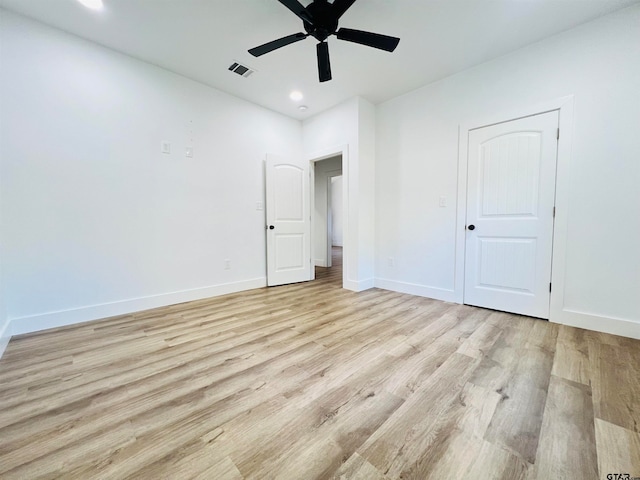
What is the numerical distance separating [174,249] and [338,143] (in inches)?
102

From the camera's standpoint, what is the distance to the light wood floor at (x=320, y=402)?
938mm

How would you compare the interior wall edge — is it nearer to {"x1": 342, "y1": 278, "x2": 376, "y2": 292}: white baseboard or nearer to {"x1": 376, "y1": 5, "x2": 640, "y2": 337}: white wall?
{"x1": 342, "y1": 278, "x2": 376, "y2": 292}: white baseboard

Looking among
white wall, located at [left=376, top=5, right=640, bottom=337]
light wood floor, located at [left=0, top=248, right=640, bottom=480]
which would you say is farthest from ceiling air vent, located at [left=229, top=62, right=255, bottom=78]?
light wood floor, located at [left=0, top=248, right=640, bottom=480]

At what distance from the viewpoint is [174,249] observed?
113 inches

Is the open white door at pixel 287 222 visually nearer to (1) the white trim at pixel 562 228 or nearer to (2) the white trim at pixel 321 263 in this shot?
(2) the white trim at pixel 321 263

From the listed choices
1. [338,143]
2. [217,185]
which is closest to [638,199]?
[338,143]

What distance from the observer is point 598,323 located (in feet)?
6.84

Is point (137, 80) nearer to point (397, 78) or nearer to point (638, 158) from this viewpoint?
point (397, 78)

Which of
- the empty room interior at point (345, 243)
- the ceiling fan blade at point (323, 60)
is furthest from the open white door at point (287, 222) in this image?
the ceiling fan blade at point (323, 60)

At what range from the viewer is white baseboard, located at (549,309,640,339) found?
1.96 meters

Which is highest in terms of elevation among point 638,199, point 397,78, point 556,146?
point 397,78

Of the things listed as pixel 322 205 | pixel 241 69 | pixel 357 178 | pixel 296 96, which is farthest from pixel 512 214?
pixel 322 205

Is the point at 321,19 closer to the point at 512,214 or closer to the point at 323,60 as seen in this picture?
the point at 323,60

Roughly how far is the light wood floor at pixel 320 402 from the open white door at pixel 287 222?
163 cm
